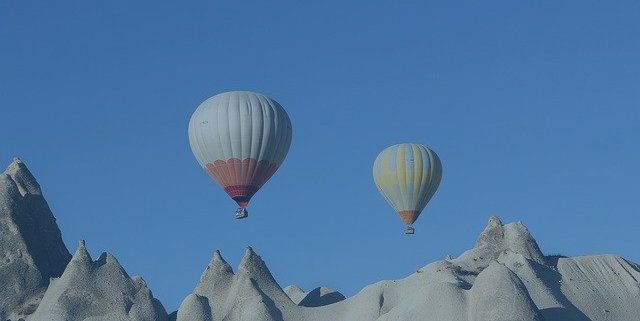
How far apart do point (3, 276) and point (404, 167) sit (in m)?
19.6

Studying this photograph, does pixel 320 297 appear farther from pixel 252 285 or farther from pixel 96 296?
pixel 96 296

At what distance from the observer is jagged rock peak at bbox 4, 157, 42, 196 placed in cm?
8144

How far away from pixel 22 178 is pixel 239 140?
14.7 m

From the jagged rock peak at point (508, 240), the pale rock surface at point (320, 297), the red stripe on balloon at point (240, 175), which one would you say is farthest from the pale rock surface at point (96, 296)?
the jagged rock peak at point (508, 240)

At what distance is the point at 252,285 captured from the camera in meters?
75.0

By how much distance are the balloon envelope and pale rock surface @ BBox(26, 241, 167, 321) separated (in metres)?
6.17

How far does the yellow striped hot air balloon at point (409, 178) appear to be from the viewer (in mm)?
77812

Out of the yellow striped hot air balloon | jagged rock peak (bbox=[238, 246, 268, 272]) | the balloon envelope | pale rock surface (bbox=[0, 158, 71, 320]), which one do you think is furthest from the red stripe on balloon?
pale rock surface (bbox=[0, 158, 71, 320])

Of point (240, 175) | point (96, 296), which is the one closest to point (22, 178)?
point (96, 296)

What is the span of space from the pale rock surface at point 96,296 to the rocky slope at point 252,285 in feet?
0.15

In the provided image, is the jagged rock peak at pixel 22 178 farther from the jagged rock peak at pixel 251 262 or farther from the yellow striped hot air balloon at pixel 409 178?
the yellow striped hot air balloon at pixel 409 178

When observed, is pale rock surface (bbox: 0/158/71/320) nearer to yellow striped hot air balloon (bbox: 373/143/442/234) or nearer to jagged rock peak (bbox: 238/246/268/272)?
jagged rock peak (bbox: 238/246/268/272)

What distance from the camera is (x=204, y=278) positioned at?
3061 inches

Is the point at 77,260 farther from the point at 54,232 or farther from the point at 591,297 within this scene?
the point at 591,297
